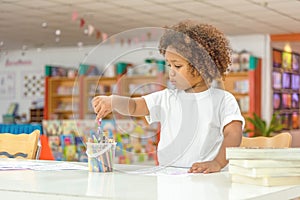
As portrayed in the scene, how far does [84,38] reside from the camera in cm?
1267

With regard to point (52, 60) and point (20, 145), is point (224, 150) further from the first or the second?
point (52, 60)

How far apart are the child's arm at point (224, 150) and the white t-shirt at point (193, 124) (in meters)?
0.03

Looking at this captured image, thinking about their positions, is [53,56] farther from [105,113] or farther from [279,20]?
[105,113]

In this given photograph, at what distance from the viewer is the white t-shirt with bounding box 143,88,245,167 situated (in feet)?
8.49

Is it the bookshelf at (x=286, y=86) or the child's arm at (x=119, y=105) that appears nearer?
the child's arm at (x=119, y=105)

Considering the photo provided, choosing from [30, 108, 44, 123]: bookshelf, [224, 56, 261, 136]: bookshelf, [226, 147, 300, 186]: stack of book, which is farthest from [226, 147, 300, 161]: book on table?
[30, 108, 44, 123]: bookshelf

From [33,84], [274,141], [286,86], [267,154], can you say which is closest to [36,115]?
[33,84]

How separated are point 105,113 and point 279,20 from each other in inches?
314

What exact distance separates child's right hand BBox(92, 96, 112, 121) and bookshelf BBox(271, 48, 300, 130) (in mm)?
9739

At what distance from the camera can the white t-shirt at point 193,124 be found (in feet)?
8.49

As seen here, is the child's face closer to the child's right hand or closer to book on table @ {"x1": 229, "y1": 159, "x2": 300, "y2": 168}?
the child's right hand

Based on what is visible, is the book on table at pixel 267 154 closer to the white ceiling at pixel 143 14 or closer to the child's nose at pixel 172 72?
the child's nose at pixel 172 72

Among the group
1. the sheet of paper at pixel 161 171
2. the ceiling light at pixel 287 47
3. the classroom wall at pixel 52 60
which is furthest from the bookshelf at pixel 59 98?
the sheet of paper at pixel 161 171

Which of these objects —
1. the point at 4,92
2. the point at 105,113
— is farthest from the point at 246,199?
the point at 4,92
